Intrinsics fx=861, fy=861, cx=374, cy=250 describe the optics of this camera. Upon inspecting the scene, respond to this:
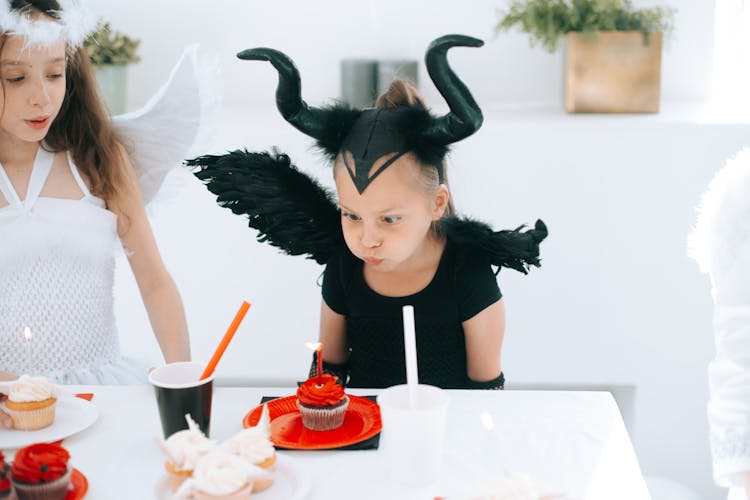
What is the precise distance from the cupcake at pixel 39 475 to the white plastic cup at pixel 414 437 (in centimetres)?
35

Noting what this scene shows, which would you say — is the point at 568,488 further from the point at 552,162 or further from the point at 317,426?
the point at 552,162

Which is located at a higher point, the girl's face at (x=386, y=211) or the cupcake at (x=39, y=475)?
the girl's face at (x=386, y=211)

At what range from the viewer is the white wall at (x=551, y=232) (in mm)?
2180

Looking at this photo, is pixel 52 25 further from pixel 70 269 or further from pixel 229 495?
pixel 229 495

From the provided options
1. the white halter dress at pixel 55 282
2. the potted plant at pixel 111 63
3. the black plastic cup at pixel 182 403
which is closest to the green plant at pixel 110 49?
the potted plant at pixel 111 63

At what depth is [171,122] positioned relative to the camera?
5.60 ft

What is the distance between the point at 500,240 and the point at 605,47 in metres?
1.02

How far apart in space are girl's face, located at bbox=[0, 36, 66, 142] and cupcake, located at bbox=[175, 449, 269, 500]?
0.81 meters

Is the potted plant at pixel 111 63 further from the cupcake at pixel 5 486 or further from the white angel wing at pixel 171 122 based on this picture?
the cupcake at pixel 5 486

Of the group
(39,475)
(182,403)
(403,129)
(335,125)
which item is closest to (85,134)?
(335,125)

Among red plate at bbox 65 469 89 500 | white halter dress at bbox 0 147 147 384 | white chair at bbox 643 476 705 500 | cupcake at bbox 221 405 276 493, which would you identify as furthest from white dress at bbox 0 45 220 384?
white chair at bbox 643 476 705 500

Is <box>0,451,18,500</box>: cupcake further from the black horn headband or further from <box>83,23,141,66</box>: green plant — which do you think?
<box>83,23,141,66</box>: green plant

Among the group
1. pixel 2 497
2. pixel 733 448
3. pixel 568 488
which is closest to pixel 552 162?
pixel 733 448

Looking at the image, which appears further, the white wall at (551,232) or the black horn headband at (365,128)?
the white wall at (551,232)
